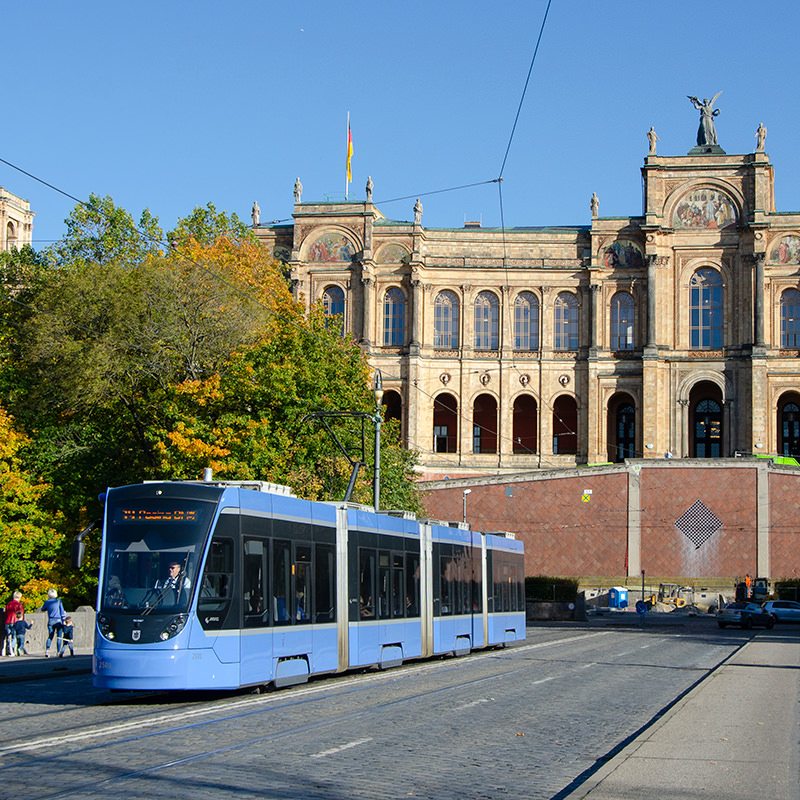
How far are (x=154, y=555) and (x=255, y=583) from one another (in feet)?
5.58

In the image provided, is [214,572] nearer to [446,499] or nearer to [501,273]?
[446,499]

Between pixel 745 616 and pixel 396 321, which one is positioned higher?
pixel 396 321

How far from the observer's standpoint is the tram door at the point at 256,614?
1733 cm

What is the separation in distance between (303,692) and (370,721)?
13.7 feet

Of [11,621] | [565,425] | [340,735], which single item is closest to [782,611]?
[565,425]

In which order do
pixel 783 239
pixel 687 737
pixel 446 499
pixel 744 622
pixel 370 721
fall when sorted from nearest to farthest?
pixel 687 737, pixel 370 721, pixel 744 622, pixel 446 499, pixel 783 239

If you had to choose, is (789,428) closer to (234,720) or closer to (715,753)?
(234,720)

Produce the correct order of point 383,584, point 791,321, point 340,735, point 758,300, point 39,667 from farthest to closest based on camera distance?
point 791,321 → point 758,300 → point 39,667 → point 383,584 → point 340,735

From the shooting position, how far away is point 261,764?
1113 cm

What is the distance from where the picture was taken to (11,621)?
28266 mm

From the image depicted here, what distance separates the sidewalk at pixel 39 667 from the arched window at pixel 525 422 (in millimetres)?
54245

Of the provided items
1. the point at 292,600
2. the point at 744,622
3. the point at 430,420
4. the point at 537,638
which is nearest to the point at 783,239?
the point at 430,420

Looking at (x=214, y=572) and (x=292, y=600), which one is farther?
(x=292, y=600)

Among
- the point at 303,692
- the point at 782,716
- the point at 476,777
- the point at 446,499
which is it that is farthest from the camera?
the point at 446,499
